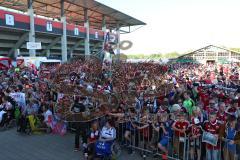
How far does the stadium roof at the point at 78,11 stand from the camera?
46.3m

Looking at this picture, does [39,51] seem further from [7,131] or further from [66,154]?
[66,154]

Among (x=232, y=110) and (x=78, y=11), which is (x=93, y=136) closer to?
(x=232, y=110)

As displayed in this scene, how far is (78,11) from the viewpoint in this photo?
181 feet

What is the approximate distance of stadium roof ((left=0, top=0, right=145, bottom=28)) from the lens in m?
46.3

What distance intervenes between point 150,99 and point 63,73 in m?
7.62

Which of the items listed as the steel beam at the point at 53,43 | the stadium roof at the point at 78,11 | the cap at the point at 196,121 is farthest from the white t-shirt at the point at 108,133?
the steel beam at the point at 53,43

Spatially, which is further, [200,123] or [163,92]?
[163,92]

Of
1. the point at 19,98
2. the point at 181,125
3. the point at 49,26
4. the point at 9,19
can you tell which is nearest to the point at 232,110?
the point at 181,125

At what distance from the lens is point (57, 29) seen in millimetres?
48844

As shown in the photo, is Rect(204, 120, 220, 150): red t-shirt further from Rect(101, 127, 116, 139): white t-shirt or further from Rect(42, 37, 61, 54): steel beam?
Rect(42, 37, 61, 54): steel beam

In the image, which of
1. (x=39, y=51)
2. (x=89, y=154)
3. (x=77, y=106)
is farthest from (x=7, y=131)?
(x=39, y=51)

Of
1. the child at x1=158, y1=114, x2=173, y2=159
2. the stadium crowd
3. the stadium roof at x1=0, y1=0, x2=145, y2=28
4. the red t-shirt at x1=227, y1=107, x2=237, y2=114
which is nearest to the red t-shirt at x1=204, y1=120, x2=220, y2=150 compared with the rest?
the stadium crowd

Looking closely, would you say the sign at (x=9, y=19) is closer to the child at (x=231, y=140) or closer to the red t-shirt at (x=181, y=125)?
the red t-shirt at (x=181, y=125)

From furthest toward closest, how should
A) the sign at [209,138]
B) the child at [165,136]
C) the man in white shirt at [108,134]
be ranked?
the man in white shirt at [108,134]
the child at [165,136]
the sign at [209,138]
